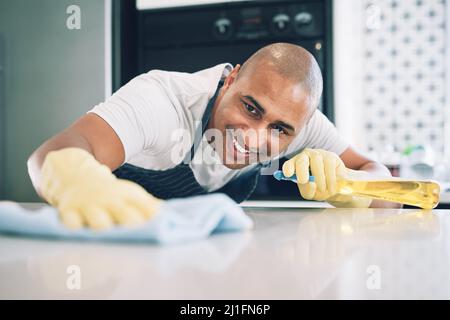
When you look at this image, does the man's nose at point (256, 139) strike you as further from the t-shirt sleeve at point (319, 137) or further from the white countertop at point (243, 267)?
the white countertop at point (243, 267)

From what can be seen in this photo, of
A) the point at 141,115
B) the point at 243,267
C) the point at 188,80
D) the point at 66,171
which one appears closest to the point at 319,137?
the point at 188,80

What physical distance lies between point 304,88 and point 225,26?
0.74 metres

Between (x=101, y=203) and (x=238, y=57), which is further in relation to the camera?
(x=238, y=57)

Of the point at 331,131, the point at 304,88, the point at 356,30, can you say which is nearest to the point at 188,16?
the point at 356,30

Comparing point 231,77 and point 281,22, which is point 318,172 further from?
point 281,22

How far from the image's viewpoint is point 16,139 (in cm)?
143

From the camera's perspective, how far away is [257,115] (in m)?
0.87

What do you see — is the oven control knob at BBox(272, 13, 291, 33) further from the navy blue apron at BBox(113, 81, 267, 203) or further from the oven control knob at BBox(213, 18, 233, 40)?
the navy blue apron at BBox(113, 81, 267, 203)

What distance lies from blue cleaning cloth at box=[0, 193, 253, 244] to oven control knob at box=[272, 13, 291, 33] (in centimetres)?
117

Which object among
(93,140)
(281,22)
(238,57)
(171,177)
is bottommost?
(171,177)

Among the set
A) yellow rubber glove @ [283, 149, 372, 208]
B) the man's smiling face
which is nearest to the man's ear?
the man's smiling face

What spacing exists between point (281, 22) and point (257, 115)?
0.71 metres

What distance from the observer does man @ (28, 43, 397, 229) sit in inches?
25.3

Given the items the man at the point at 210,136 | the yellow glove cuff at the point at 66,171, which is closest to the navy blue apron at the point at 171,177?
the man at the point at 210,136
